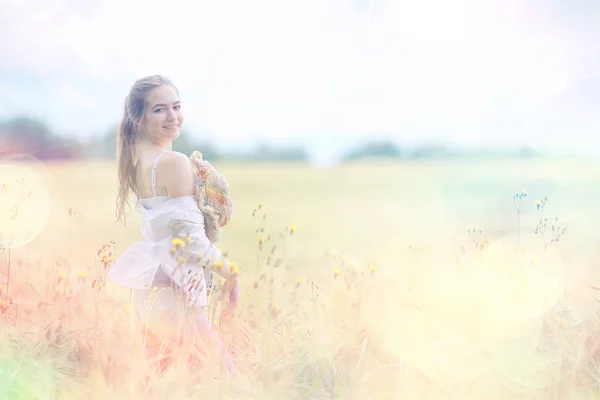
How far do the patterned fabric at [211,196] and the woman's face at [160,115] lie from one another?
16 cm

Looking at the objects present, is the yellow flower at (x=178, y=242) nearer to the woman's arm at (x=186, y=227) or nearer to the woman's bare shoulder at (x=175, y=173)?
the woman's arm at (x=186, y=227)

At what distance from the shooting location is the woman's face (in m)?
2.76

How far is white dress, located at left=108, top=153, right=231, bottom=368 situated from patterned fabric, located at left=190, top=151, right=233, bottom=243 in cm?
4

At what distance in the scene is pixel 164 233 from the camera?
2.70 metres

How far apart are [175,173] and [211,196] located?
185 mm

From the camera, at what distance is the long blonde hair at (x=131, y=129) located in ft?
9.09

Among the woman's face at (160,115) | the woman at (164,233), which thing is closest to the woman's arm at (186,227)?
the woman at (164,233)

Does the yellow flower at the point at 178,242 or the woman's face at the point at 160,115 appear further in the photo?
the woman's face at the point at 160,115

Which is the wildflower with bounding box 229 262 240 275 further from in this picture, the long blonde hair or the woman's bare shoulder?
the long blonde hair

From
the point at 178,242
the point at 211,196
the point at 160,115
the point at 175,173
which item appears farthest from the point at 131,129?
the point at 178,242

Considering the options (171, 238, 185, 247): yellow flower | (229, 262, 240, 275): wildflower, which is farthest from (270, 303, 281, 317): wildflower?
(171, 238, 185, 247): yellow flower

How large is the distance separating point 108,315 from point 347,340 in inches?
48.1

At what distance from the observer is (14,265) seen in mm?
3762

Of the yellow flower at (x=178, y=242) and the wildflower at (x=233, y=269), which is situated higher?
the yellow flower at (x=178, y=242)
